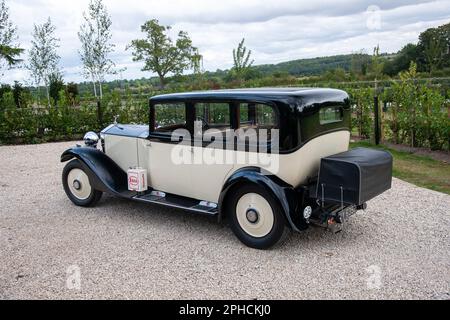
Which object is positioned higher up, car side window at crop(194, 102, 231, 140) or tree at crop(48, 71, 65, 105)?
tree at crop(48, 71, 65, 105)

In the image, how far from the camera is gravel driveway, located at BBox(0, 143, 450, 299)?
377cm

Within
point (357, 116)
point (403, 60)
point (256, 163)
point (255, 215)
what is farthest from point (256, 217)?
point (403, 60)

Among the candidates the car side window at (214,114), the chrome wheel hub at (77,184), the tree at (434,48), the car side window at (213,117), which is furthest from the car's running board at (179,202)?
the tree at (434,48)

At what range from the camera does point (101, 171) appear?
19.5ft

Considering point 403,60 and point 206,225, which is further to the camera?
point 403,60

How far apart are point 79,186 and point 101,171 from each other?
2.02 ft

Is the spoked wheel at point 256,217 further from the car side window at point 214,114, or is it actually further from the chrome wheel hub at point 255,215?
the car side window at point 214,114

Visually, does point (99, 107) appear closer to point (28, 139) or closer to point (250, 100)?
point (28, 139)

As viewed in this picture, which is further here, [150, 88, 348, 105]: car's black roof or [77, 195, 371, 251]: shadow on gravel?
[77, 195, 371, 251]: shadow on gravel

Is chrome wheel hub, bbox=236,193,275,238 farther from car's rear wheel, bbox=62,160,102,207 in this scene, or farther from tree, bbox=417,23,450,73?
tree, bbox=417,23,450,73

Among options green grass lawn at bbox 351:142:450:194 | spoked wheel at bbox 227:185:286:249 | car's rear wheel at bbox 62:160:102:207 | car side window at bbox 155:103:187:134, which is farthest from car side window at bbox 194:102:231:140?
green grass lawn at bbox 351:142:450:194

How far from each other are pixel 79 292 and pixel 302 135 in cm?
265

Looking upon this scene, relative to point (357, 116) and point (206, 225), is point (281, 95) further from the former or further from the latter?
point (357, 116)

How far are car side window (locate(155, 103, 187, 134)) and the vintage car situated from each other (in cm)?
1
